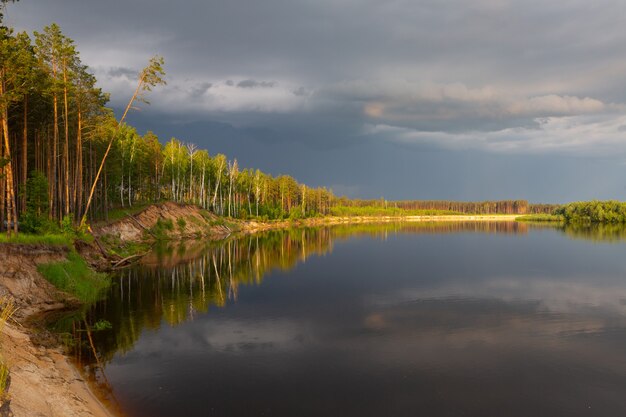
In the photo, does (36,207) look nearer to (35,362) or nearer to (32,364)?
(35,362)

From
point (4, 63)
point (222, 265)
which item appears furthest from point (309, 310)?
point (4, 63)

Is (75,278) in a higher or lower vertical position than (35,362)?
higher

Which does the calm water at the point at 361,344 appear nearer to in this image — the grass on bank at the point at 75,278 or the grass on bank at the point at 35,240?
the grass on bank at the point at 75,278

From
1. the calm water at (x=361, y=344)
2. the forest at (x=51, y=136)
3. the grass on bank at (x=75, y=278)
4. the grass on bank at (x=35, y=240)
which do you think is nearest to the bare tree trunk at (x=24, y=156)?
the forest at (x=51, y=136)

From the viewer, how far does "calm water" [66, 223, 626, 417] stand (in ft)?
54.7

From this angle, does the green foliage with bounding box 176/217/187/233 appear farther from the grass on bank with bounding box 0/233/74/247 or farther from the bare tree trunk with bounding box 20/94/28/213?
the grass on bank with bounding box 0/233/74/247

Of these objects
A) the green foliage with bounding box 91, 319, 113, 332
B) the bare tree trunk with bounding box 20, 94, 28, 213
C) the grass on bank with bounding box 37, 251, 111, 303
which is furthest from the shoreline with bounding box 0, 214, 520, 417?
the bare tree trunk with bounding box 20, 94, 28, 213

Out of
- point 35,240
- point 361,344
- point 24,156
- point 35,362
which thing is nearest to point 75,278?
point 35,240

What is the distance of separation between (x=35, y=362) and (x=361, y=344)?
15.9 metres

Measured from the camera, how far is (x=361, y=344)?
78.3 ft

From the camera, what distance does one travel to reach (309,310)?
106ft

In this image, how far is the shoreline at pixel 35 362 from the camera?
1196 centimetres

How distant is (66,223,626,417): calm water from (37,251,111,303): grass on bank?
1.85 m

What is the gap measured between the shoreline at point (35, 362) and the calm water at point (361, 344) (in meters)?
1.54
